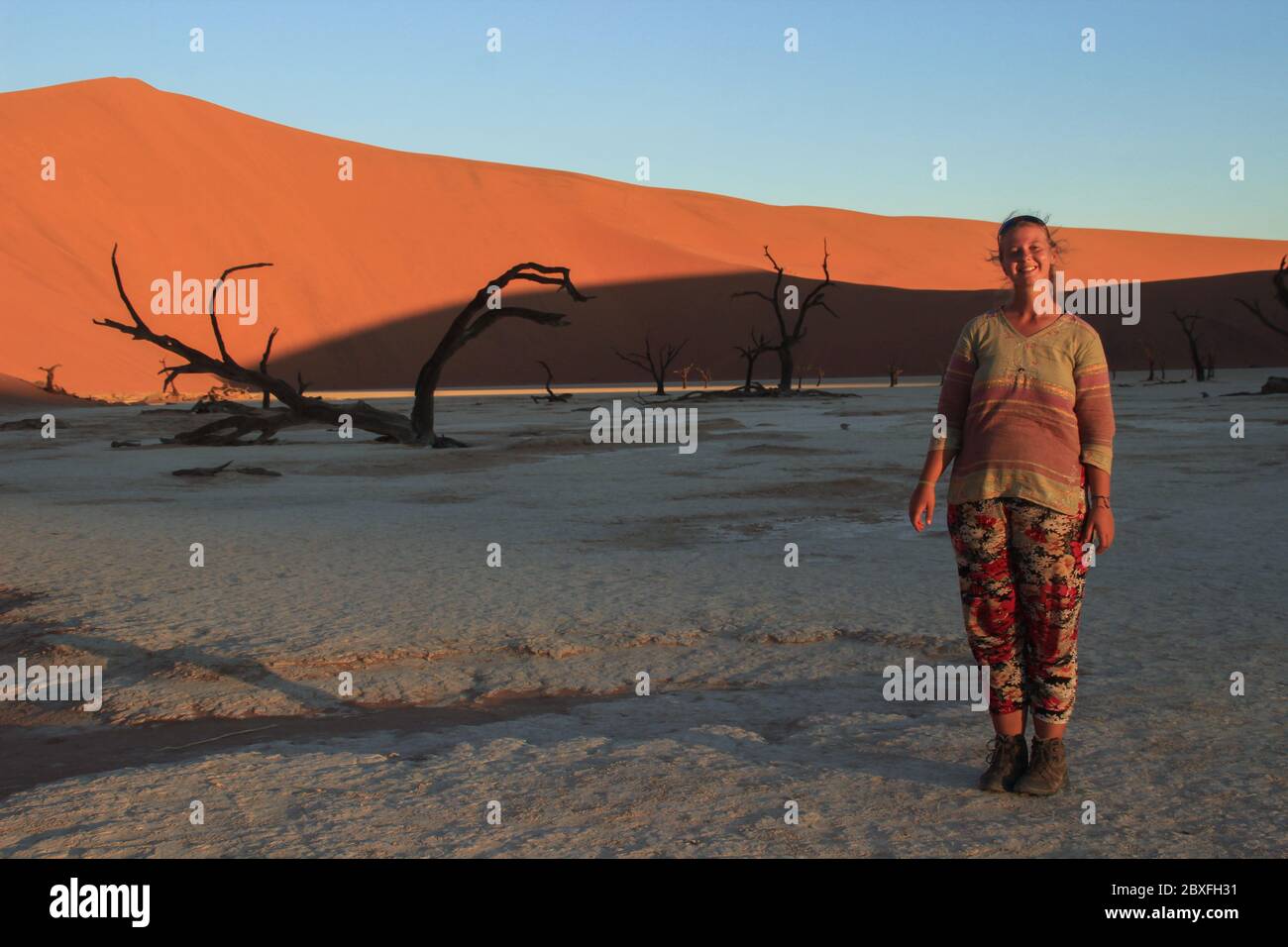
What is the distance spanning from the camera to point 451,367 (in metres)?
72.6

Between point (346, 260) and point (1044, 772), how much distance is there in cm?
7500

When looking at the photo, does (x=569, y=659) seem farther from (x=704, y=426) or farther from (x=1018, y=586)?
(x=704, y=426)

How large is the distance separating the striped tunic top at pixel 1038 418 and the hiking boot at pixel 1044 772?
0.67m

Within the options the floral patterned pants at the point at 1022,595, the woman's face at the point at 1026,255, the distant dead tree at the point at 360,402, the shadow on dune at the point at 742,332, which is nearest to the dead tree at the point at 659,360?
the shadow on dune at the point at 742,332

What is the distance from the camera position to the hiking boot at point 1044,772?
3.64 m

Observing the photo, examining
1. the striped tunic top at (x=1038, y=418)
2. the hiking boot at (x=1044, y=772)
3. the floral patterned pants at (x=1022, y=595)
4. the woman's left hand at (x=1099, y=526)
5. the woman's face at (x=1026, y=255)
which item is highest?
the woman's face at (x=1026, y=255)

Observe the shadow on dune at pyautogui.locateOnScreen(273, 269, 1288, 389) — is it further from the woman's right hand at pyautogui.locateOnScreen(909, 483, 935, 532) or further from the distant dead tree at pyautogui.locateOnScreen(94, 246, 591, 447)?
the woman's right hand at pyautogui.locateOnScreen(909, 483, 935, 532)

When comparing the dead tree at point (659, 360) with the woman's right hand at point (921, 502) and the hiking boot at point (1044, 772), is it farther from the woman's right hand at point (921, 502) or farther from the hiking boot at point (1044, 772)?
the hiking boot at point (1044, 772)

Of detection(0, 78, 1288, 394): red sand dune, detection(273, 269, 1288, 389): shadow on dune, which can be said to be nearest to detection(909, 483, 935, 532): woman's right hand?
detection(0, 78, 1288, 394): red sand dune

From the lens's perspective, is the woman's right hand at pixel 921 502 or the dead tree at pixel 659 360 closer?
the woman's right hand at pixel 921 502

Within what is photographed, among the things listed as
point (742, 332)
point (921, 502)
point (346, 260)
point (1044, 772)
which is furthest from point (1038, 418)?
point (346, 260)

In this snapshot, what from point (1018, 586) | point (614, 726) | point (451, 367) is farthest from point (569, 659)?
point (451, 367)

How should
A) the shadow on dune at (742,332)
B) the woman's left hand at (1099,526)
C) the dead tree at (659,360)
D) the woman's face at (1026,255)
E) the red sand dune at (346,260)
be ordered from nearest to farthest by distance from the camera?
the woman's left hand at (1099,526) → the woman's face at (1026,255) → the dead tree at (659,360) → the red sand dune at (346,260) → the shadow on dune at (742,332)
